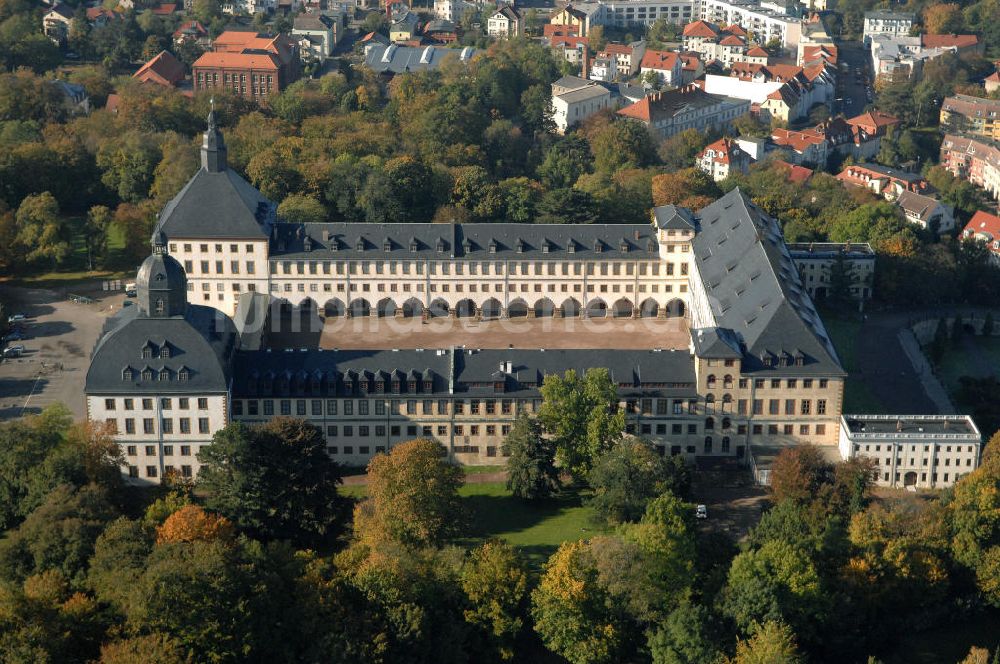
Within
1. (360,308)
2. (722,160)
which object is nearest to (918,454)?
(360,308)

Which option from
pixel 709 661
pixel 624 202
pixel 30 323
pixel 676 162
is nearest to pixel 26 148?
pixel 30 323

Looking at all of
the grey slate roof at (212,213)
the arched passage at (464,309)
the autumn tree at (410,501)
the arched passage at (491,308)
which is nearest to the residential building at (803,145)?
the arched passage at (491,308)

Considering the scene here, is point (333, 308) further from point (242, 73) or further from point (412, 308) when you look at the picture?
point (242, 73)

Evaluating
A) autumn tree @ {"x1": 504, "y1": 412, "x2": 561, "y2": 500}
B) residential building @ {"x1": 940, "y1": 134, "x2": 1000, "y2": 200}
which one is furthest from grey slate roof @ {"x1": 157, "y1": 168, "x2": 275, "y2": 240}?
residential building @ {"x1": 940, "y1": 134, "x2": 1000, "y2": 200}

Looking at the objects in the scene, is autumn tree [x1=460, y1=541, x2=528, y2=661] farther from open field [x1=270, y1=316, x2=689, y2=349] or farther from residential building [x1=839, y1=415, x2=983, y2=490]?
open field [x1=270, y1=316, x2=689, y2=349]

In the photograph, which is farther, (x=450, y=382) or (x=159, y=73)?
(x=159, y=73)

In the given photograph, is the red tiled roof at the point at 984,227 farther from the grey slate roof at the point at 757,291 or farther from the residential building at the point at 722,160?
the grey slate roof at the point at 757,291
